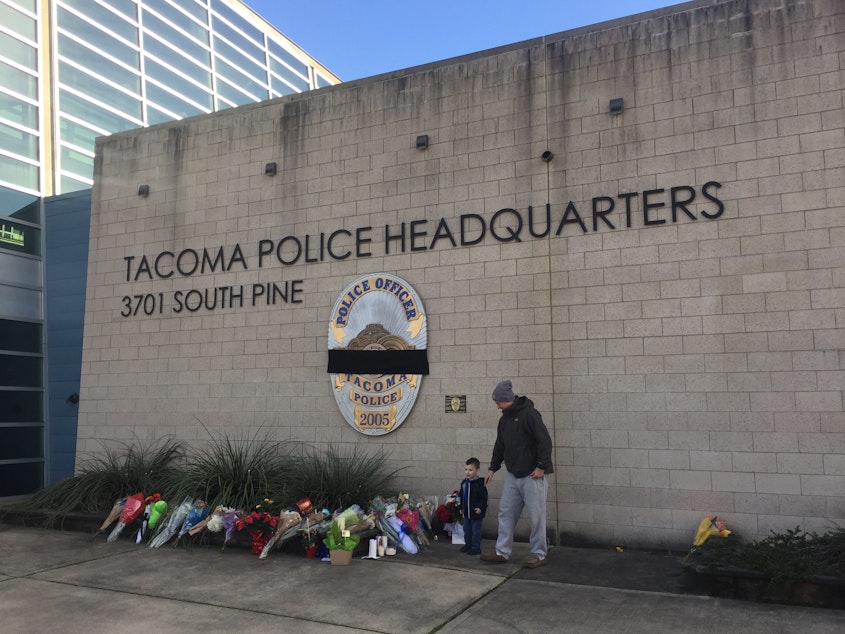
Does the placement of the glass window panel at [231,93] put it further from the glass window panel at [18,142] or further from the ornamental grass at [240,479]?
the ornamental grass at [240,479]

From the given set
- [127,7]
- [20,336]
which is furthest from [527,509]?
[127,7]

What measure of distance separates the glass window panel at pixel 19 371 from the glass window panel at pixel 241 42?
1257cm

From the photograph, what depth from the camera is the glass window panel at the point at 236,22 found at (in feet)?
70.5

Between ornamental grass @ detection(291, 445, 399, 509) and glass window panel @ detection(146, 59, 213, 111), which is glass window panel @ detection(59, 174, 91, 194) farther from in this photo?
ornamental grass @ detection(291, 445, 399, 509)

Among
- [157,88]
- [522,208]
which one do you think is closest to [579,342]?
[522,208]

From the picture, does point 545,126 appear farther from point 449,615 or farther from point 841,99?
point 449,615

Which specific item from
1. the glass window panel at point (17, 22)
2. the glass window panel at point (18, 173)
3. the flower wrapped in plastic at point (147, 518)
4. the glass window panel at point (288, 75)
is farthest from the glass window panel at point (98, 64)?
the flower wrapped in plastic at point (147, 518)

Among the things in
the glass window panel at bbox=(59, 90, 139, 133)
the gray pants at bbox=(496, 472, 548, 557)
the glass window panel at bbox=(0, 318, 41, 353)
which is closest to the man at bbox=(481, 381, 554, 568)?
the gray pants at bbox=(496, 472, 548, 557)

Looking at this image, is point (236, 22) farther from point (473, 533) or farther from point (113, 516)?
point (473, 533)

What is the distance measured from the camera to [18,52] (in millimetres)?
13336

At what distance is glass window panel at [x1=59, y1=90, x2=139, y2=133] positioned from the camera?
14047 millimetres

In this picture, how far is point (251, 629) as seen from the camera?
4.98 m

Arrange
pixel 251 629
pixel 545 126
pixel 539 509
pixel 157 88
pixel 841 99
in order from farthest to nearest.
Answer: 1. pixel 157 88
2. pixel 545 126
3. pixel 841 99
4. pixel 539 509
5. pixel 251 629

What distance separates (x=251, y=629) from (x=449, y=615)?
1.42 m
